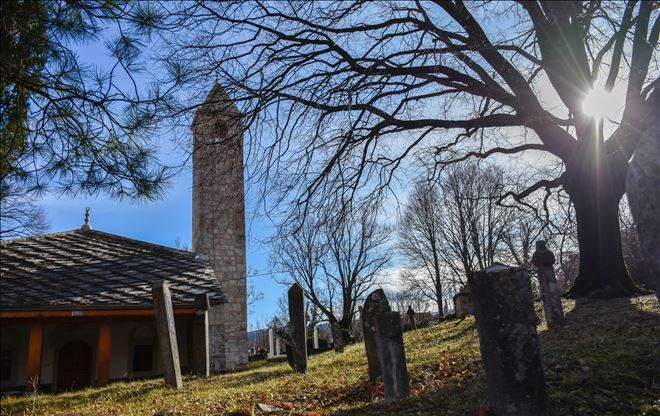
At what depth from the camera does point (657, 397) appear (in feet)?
13.7

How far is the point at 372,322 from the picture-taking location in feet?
22.5

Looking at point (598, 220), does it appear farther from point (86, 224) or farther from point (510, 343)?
point (86, 224)

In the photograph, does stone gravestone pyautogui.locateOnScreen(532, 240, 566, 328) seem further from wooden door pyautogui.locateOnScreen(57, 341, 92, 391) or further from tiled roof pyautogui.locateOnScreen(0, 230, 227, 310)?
→ wooden door pyautogui.locateOnScreen(57, 341, 92, 391)

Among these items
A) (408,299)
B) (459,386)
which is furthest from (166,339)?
(408,299)

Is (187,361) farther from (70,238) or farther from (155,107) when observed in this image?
(155,107)

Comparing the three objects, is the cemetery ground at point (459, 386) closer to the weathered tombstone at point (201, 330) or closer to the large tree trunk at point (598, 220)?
the large tree trunk at point (598, 220)

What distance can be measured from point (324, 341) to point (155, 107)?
79.7 feet

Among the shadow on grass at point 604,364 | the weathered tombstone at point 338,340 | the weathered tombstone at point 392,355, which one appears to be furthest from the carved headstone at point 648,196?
the weathered tombstone at point 338,340

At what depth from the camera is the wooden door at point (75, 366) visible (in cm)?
1584

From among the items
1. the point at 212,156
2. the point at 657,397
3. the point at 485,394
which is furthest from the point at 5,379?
the point at 657,397

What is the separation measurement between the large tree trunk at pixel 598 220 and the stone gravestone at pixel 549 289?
2.74m

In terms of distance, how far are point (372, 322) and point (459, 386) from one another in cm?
168

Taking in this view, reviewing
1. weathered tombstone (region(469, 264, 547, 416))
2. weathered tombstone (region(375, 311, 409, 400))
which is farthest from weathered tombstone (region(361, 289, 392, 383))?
weathered tombstone (region(469, 264, 547, 416))

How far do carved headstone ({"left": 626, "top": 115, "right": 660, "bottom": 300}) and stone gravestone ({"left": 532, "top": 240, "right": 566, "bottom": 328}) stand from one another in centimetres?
516
